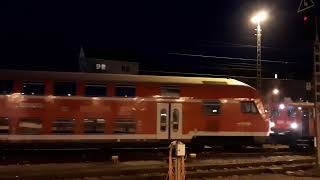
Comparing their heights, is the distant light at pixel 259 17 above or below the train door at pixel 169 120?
above

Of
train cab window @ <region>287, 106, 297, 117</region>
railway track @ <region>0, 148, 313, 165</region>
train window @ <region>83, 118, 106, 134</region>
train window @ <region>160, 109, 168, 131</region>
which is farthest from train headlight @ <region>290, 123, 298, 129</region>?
train window @ <region>83, 118, 106, 134</region>

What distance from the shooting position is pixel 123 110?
62.8ft

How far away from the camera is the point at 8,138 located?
1781cm

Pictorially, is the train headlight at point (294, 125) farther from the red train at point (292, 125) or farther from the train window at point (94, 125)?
the train window at point (94, 125)

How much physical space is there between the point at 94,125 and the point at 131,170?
5.15m

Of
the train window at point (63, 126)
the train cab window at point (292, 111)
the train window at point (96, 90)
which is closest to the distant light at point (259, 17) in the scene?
the train cab window at point (292, 111)

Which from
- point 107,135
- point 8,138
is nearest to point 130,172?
point 107,135

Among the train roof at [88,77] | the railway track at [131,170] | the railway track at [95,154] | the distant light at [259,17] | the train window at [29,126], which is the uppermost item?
the distant light at [259,17]

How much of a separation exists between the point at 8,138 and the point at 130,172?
6.29m

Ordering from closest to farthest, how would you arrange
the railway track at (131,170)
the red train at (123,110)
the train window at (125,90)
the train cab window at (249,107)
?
1. the railway track at (131,170)
2. the red train at (123,110)
3. the train window at (125,90)
4. the train cab window at (249,107)

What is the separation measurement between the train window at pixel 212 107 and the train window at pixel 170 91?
1333 millimetres

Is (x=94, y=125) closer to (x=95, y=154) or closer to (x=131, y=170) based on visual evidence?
(x=95, y=154)

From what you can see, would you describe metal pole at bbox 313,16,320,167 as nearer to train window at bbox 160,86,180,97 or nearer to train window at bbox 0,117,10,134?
train window at bbox 160,86,180,97

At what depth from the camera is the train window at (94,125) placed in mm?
18750
